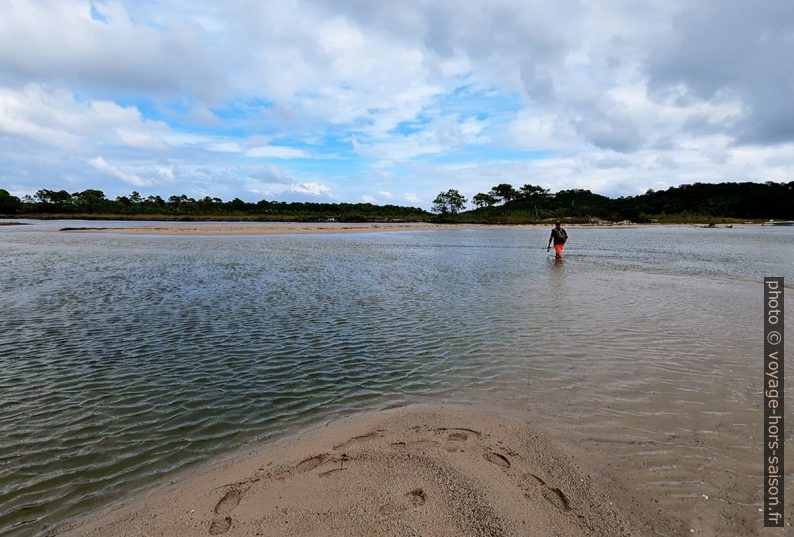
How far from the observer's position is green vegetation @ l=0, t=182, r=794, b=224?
124062 mm

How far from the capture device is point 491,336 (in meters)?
10.5

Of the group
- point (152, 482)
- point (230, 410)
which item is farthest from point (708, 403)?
point (152, 482)

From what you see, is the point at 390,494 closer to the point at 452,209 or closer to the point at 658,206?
the point at 452,209

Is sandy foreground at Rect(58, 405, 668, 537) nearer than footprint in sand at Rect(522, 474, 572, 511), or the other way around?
sandy foreground at Rect(58, 405, 668, 537)

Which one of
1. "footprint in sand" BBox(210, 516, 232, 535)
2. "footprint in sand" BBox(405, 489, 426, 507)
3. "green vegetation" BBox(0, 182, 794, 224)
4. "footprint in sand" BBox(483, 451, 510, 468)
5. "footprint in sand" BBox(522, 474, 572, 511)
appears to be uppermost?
"green vegetation" BBox(0, 182, 794, 224)

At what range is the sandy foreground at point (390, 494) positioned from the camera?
381cm

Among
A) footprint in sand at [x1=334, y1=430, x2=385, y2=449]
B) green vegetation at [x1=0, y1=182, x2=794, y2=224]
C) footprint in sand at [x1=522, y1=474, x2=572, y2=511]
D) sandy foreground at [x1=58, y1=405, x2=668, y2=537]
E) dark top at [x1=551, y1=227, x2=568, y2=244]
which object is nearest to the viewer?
sandy foreground at [x1=58, y1=405, x2=668, y2=537]

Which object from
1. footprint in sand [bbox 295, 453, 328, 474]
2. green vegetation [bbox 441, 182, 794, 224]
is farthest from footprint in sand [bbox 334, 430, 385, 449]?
green vegetation [bbox 441, 182, 794, 224]

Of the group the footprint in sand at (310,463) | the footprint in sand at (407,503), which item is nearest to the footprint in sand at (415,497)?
the footprint in sand at (407,503)

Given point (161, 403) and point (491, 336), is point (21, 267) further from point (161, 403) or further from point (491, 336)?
point (491, 336)

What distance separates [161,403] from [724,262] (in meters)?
32.5

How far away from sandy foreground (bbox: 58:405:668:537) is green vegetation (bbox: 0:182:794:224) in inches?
4401

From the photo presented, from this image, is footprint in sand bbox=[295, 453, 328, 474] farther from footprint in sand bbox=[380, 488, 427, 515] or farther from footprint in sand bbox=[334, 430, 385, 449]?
footprint in sand bbox=[380, 488, 427, 515]

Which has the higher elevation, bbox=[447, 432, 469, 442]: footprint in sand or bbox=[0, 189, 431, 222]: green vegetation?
bbox=[0, 189, 431, 222]: green vegetation
